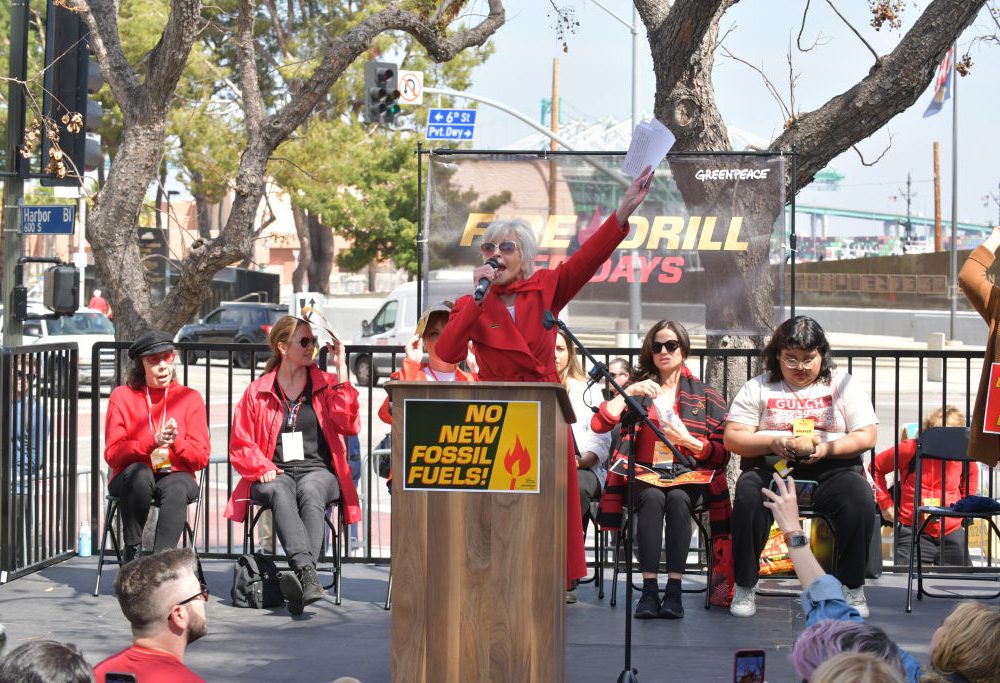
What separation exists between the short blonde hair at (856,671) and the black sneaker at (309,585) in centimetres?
431

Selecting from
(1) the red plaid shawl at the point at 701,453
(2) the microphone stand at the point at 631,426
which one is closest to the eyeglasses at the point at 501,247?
(2) the microphone stand at the point at 631,426

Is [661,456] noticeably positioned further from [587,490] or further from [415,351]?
[415,351]

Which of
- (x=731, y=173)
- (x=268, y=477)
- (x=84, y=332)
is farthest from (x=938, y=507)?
(x=84, y=332)

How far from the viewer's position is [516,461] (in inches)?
183

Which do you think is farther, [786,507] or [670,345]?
[670,345]

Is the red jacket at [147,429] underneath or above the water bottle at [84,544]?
above

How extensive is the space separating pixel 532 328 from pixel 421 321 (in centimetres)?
179

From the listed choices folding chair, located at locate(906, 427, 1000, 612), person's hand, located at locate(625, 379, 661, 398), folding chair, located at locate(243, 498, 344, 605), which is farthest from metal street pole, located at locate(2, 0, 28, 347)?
folding chair, located at locate(906, 427, 1000, 612)

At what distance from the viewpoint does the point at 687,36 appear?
8656 millimetres

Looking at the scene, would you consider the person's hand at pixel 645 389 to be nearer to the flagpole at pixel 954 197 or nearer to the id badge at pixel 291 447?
the id badge at pixel 291 447

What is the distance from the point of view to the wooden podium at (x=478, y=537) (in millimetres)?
4637

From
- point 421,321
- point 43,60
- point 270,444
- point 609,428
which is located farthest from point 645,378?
point 43,60

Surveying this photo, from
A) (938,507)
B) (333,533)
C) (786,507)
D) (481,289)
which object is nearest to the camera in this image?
(786,507)

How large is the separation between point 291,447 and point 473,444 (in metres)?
2.84
